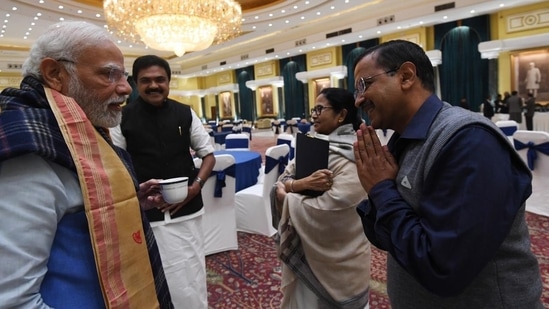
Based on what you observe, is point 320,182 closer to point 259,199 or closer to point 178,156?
point 178,156

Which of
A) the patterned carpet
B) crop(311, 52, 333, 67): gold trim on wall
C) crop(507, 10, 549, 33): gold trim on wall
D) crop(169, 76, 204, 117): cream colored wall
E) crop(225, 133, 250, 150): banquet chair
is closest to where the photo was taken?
the patterned carpet

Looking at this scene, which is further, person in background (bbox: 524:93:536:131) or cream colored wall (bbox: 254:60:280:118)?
cream colored wall (bbox: 254:60:280:118)

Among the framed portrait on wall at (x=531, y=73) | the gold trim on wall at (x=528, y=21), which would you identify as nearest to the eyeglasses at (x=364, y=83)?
the gold trim on wall at (x=528, y=21)

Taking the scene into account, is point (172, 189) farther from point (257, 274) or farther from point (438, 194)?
point (257, 274)

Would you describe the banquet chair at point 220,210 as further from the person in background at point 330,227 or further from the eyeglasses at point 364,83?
the eyeglasses at point 364,83

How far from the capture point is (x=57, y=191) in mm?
793

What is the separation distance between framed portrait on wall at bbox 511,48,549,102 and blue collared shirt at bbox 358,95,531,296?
13.7 meters

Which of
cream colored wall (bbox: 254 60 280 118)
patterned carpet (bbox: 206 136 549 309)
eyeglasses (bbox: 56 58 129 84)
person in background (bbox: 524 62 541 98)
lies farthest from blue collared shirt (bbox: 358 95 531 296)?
cream colored wall (bbox: 254 60 280 118)

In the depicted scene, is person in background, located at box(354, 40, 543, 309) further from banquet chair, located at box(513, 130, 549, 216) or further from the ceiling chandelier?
the ceiling chandelier

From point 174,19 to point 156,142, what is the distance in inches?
303

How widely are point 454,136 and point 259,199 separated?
10.2 ft

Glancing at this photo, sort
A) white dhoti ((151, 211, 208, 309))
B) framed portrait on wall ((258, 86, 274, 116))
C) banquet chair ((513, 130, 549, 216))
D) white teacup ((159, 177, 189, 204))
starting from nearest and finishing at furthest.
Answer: white teacup ((159, 177, 189, 204))
white dhoti ((151, 211, 208, 309))
banquet chair ((513, 130, 549, 216))
framed portrait on wall ((258, 86, 274, 116))

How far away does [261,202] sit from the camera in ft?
12.5

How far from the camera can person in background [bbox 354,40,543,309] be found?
78cm
